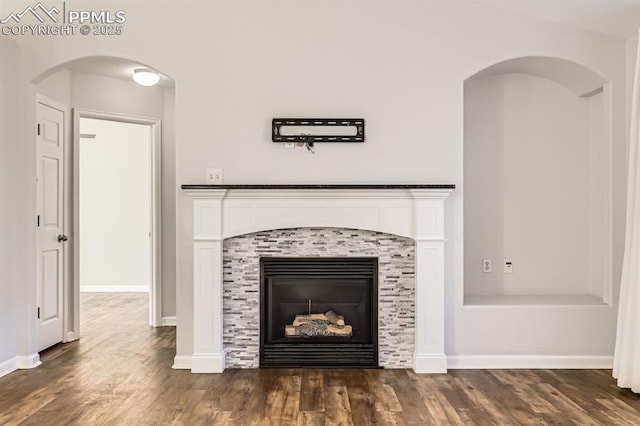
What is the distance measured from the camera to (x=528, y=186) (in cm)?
434

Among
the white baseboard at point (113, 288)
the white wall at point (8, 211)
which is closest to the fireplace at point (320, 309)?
the white wall at point (8, 211)

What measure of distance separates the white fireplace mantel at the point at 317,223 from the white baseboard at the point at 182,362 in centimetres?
9

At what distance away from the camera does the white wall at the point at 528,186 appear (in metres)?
4.31

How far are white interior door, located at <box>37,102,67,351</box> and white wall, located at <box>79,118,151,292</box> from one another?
3188 mm

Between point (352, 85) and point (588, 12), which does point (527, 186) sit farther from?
point (352, 85)

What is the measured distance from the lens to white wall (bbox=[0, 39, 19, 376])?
368cm

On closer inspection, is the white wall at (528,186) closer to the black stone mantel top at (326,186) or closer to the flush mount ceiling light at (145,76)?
the black stone mantel top at (326,186)

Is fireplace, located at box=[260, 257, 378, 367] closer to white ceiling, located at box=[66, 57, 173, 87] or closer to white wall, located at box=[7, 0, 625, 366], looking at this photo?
white wall, located at box=[7, 0, 625, 366]

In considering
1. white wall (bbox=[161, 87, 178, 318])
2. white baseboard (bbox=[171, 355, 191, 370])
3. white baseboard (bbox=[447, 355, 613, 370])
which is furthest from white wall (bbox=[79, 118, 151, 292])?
white baseboard (bbox=[447, 355, 613, 370])

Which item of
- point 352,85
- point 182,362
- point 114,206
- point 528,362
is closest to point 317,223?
point 352,85

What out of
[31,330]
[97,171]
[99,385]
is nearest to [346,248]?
[99,385]

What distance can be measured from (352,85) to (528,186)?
5.70ft

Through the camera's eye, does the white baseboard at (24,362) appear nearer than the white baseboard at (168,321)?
Yes

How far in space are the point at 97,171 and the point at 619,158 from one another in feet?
22.0
